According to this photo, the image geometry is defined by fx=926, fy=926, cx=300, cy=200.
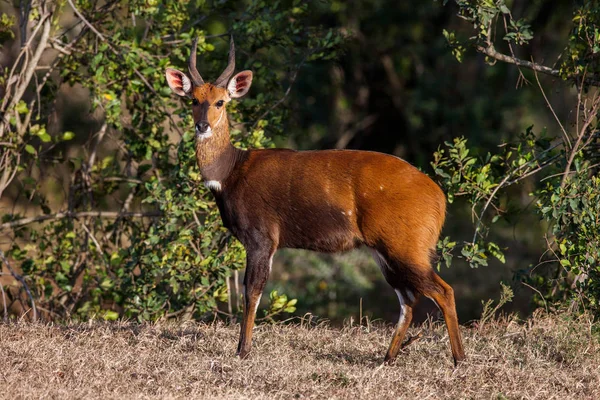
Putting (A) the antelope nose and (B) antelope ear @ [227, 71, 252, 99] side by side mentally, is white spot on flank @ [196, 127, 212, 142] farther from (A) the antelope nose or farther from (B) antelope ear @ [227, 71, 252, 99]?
(B) antelope ear @ [227, 71, 252, 99]

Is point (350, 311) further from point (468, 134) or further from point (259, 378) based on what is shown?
point (259, 378)

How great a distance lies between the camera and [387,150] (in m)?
16.6

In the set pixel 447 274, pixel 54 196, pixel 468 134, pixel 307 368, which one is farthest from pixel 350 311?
pixel 307 368

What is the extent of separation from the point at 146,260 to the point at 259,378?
104 inches

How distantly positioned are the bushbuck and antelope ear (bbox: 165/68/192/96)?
0.08 m

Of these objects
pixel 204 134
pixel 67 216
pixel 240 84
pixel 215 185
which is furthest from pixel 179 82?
pixel 67 216

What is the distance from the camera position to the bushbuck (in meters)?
6.13

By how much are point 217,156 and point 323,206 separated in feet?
3.26

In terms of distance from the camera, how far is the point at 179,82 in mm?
7328

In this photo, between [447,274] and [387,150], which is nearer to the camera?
[447,274]

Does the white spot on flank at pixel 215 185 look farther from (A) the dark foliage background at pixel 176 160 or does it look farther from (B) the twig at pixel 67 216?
(B) the twig at pixel 67 216

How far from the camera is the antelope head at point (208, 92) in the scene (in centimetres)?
683

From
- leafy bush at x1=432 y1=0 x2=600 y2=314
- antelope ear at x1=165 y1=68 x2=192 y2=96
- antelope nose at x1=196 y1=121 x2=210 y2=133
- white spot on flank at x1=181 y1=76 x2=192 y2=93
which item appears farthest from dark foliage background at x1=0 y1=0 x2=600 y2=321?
antelope nose at x1=196 y1=121 x2=210 y2=133

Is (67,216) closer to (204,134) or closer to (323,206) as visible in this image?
(204,134)
